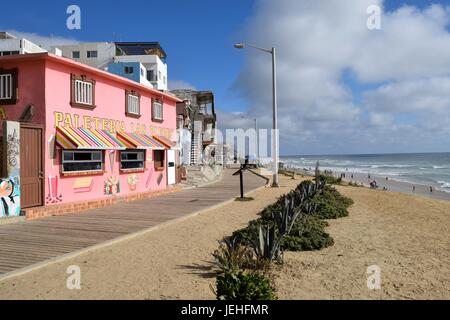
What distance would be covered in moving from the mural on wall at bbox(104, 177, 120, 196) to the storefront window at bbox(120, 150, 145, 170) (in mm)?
751

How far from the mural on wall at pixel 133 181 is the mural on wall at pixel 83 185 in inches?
96.3

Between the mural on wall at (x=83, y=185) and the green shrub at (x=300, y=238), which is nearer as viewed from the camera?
the green shrub at (x=300, y=238)

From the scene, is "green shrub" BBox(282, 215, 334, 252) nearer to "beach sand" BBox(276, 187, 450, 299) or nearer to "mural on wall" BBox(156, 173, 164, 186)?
"beach sand" BBox(276, 187, 450, 299)

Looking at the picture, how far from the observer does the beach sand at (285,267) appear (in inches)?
201

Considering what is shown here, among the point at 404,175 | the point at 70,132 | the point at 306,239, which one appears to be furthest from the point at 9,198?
the point at 404,175

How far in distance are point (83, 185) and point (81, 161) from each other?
83 centimetres

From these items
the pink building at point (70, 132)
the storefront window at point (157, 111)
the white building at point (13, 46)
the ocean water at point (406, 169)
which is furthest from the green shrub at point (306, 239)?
the white building at point (13, 46)

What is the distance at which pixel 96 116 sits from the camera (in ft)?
45.5

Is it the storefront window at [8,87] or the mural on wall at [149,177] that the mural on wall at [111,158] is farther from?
the storefront window at [8,87]
